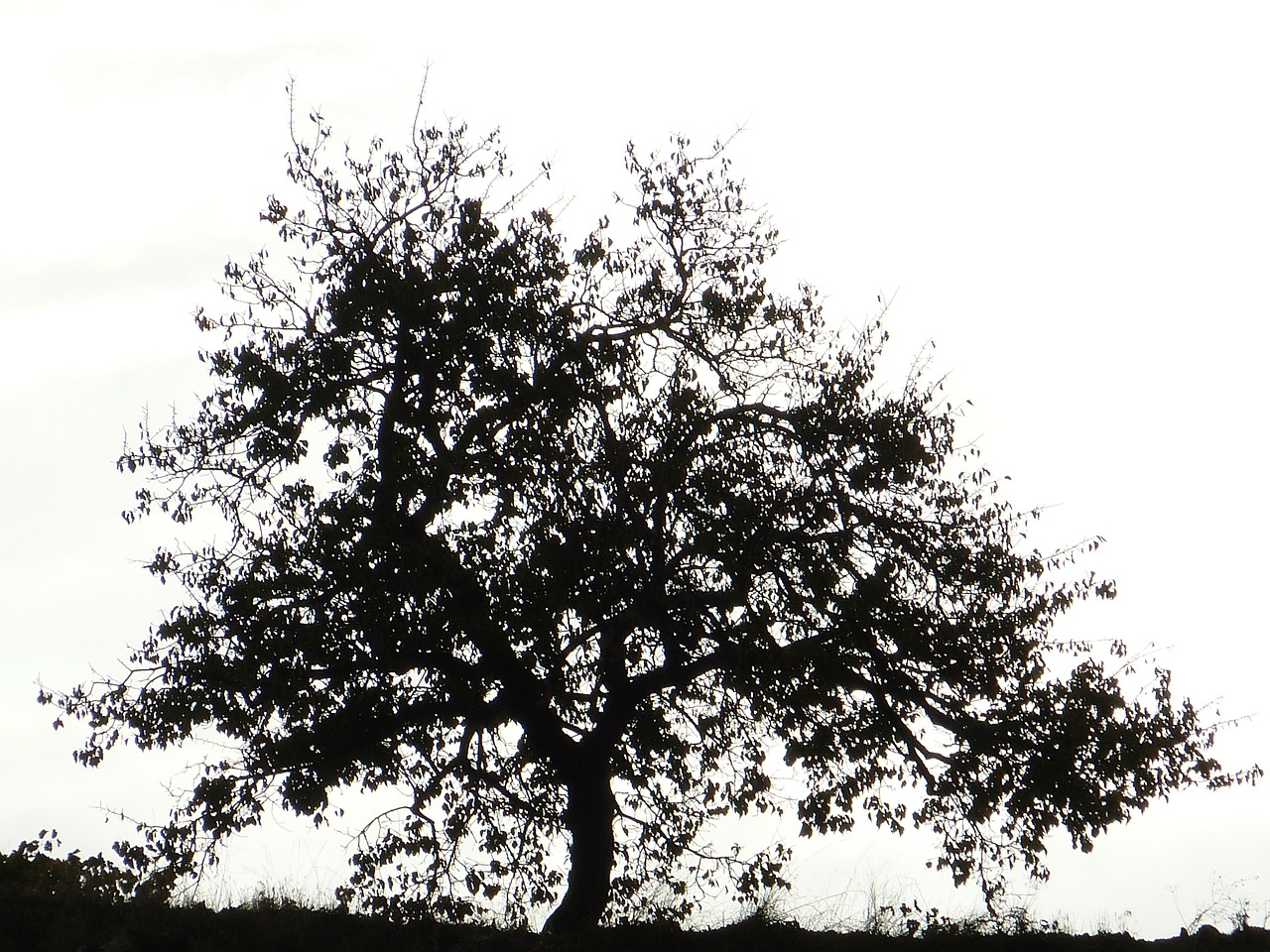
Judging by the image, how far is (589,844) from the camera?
52.7ft

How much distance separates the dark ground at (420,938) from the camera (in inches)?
551

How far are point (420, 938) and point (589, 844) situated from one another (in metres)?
2.54

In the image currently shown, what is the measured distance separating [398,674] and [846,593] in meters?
5.55

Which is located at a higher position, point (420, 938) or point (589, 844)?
point (589, 844)

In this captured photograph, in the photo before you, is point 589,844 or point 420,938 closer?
point 420,938

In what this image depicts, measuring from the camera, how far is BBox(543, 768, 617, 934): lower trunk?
15781mm

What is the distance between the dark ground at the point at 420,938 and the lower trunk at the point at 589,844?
4.25 feet

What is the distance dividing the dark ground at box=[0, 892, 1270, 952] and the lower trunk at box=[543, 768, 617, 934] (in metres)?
1.30

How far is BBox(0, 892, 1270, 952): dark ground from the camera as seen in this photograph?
1398 cm

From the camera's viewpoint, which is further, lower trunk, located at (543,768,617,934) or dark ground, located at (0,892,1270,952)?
lower trunk, located at (543,768,617,934)

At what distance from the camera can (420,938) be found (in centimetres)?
1445

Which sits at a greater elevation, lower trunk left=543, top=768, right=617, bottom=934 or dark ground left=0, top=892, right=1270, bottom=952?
lower trunk left=543, top=768, right=617, bottom=934

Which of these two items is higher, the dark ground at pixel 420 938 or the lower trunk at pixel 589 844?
the lower trunk at pixel 589 844

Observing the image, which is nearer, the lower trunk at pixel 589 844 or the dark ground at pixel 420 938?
the dark ground at pixel 420 938
